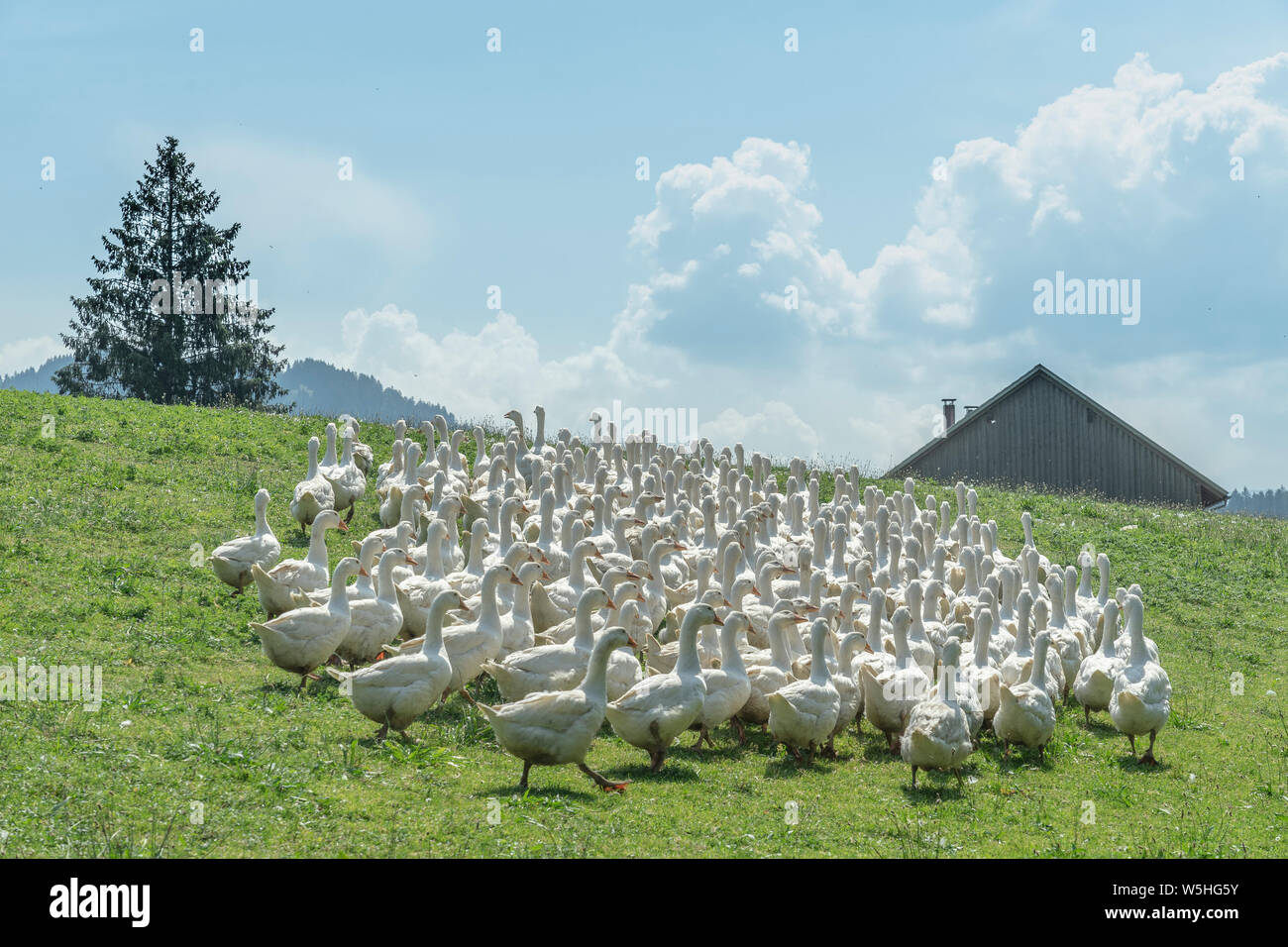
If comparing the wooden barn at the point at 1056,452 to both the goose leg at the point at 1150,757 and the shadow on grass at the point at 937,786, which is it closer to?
the goose leg at the point at 1150,757

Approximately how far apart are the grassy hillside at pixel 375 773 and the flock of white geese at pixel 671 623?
0.48 m

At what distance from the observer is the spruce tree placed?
52.1m

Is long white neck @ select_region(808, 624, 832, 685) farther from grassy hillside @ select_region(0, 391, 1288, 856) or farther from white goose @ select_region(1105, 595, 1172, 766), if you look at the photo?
white goose @ select_region(1105, 595, 1172, 766)

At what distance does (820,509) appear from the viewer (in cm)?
2303

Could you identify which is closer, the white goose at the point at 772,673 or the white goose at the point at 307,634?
the white goose at the point at 307,634

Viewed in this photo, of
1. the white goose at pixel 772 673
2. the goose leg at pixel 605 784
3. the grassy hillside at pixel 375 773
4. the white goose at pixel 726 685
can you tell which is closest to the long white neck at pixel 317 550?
the grassy hillside at pixel 375 773

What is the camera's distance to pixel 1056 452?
4806cm

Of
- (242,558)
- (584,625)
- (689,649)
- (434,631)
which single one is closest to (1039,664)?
(689,649)

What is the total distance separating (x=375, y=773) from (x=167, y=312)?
47.9 metres

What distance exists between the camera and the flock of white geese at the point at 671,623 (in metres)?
11.2

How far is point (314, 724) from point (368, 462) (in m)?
13.8

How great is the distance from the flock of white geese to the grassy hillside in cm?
48
